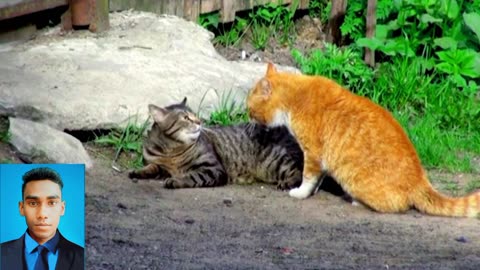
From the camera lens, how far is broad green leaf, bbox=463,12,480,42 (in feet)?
33.0

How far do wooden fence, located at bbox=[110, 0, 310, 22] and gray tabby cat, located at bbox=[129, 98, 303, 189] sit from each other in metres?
1.97

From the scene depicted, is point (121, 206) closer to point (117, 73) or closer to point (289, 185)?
point (289, 185)

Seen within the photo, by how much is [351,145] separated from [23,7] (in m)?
2.93

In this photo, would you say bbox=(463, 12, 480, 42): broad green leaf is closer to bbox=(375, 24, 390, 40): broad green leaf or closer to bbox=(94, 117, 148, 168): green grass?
bbox=(375, 24, 390, 40): broad green leaf

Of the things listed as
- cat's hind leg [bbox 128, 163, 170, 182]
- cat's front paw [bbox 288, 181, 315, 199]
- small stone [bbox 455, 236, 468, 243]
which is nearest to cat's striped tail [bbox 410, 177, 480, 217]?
small stone [bbox 455, 236, 468, 243]

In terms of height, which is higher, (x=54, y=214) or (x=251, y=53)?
(x=54, y=214)

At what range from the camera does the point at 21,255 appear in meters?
4.78

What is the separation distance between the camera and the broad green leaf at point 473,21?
10.1 meters

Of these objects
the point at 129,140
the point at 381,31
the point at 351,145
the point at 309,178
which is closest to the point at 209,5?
the point at 381,31

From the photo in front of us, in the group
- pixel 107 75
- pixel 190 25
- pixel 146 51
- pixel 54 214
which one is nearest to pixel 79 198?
pixel 54 214

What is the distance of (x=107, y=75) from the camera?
28.4 feet

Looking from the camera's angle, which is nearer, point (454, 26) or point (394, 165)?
point (394, 165)

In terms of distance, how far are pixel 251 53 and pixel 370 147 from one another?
3.35 metres

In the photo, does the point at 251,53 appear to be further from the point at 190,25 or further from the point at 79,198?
the point at 79,198
